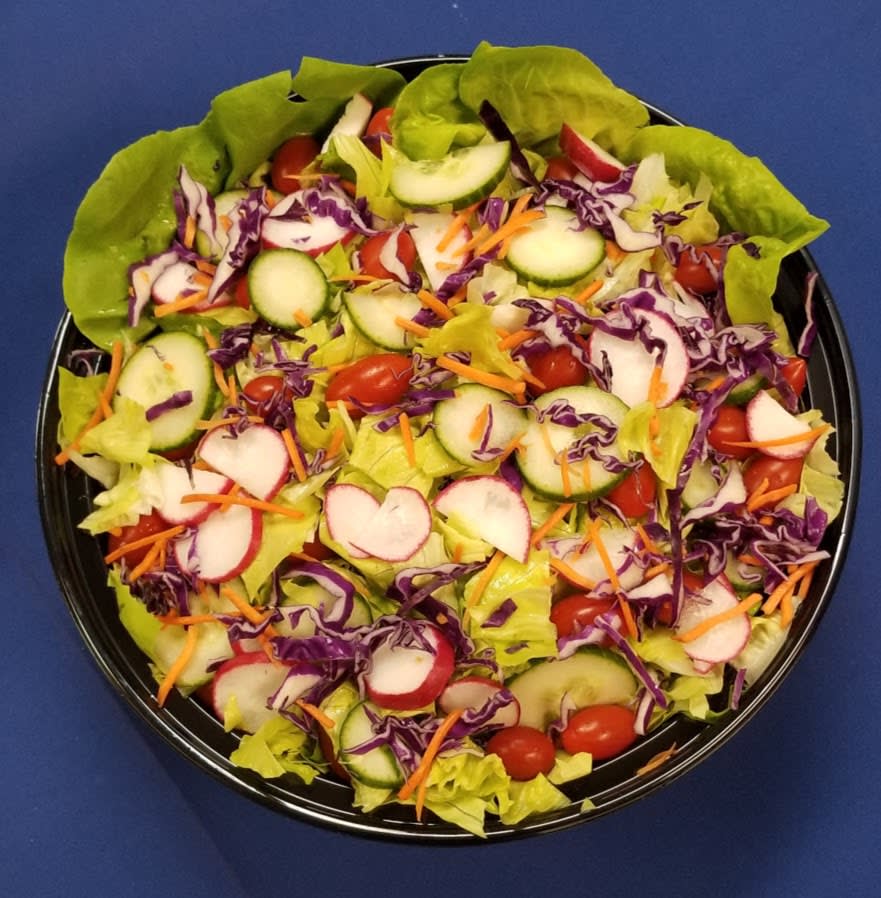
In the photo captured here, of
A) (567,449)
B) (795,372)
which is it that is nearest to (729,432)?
(795,372)

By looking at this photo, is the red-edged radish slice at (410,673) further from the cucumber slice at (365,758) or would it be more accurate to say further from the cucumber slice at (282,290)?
the cucumber slice at (282,290)

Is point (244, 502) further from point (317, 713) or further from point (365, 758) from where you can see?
point (365, 758)

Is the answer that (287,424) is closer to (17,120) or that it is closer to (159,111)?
(159,111)

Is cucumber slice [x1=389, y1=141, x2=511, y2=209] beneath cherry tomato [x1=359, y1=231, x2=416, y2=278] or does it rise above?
above

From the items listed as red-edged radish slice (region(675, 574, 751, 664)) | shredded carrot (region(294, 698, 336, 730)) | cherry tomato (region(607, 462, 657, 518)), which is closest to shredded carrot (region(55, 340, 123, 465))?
shredded carrot (region(294, 698, 336, 730))

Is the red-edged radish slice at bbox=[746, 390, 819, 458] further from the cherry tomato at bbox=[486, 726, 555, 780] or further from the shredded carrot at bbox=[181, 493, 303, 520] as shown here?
the shredded carrot at bbox=[181, 493, 303, 520]
